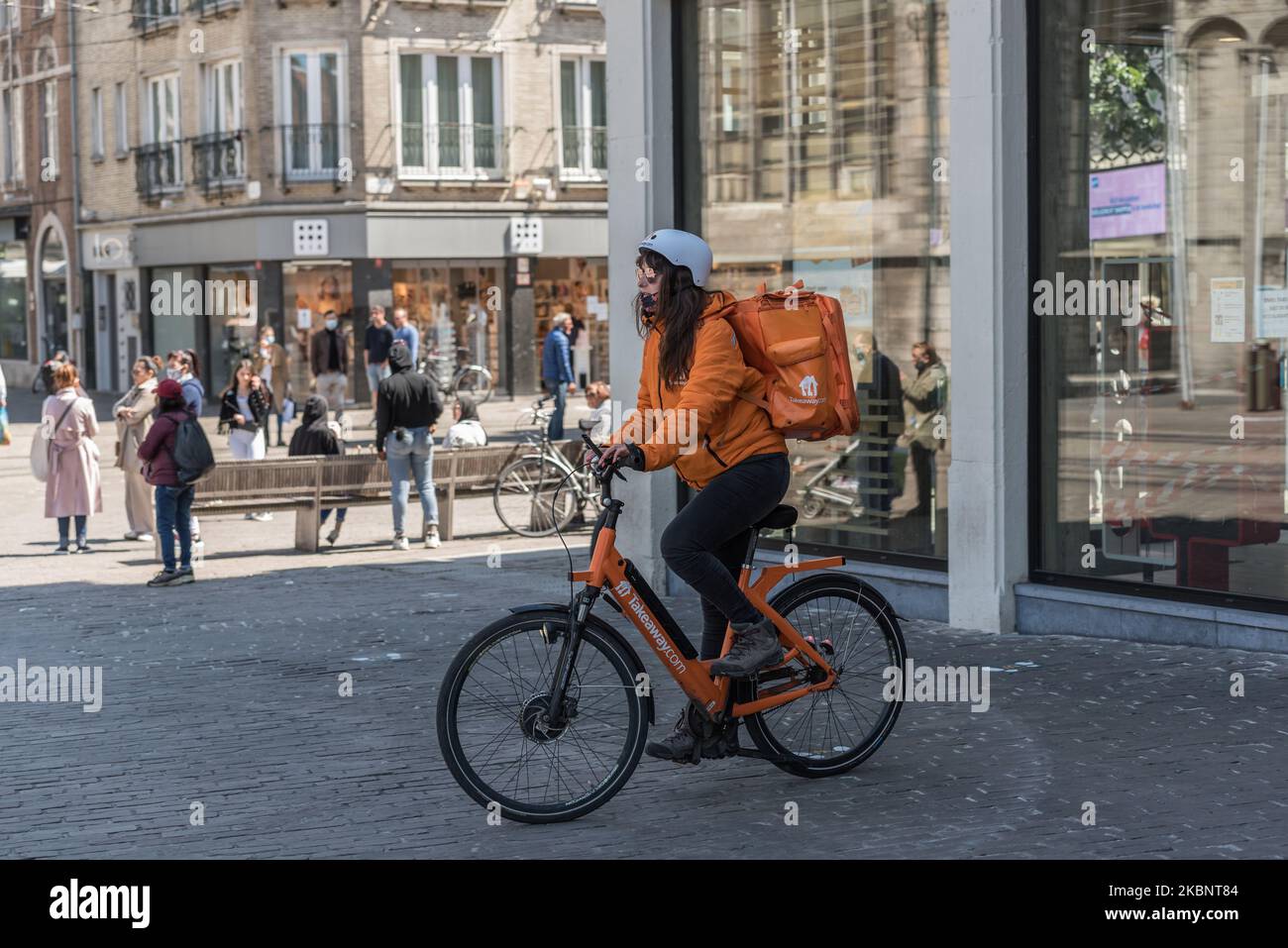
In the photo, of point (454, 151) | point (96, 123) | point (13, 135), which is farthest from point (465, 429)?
point (13, 135)

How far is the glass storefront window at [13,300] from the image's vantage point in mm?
49031

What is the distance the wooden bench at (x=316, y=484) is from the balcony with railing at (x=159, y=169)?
25.4 m

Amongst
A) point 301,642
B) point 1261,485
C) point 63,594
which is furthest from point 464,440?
point 1261,485

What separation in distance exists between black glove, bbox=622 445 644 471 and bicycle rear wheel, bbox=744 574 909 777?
856mm

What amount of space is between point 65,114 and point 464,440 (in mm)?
31355

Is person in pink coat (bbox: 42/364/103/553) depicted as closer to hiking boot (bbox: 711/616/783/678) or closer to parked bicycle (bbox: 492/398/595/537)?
parked bicycle (bbox: 492/398/595/537)

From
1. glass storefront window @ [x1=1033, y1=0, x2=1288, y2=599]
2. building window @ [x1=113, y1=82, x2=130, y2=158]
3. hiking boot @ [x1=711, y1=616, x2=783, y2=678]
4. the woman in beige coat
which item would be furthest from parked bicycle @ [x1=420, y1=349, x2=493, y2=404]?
hiking boot @ [x1=711, y1=616, x2=783, y2=678]

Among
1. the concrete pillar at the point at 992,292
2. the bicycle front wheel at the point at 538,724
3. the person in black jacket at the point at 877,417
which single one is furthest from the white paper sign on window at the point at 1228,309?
the bicycle front wheel at the point at 538,724

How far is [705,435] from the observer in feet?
21.1

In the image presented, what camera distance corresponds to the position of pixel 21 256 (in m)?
48.9

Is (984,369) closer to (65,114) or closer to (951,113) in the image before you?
(951,113)

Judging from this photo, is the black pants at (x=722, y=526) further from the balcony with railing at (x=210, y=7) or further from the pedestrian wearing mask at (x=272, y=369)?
the balcony with railing at (x=210, y=7)

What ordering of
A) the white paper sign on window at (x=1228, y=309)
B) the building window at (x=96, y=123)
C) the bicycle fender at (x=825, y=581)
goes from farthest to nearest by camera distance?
the building window at (x=96, y=123) < the white paper sign on window at (x=1228, y=309) < the bicycle fender at (x=825, y=581)

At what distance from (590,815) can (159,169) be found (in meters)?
36.5
